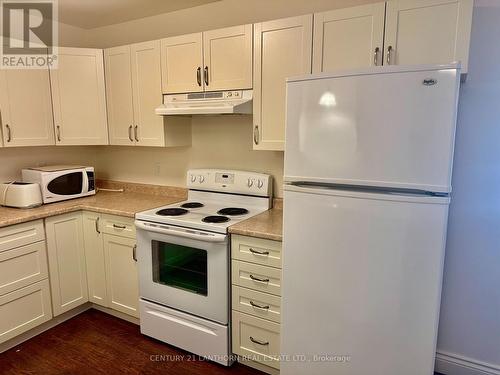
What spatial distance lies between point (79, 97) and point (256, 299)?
223 cm

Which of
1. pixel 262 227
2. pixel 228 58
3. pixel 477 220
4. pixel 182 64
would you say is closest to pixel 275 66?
pixel 228 58

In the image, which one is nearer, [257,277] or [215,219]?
[257,277]

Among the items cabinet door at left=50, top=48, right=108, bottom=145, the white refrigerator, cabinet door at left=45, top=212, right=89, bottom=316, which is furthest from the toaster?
the white refrigerator

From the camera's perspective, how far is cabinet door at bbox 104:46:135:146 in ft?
9.23

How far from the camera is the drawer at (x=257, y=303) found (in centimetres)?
202

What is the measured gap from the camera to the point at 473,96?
1961 mm

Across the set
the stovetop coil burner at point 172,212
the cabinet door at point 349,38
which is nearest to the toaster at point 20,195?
the stovetop coil burner at point 172,212

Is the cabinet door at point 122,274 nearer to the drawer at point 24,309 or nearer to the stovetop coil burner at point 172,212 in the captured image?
the stovetop coil burner at point 172,212

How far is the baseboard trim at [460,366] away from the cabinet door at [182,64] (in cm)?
244

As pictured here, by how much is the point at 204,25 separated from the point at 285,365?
250 centimetres

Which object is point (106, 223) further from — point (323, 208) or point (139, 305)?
point (323, 208)

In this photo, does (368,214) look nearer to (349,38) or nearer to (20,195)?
(349,38)

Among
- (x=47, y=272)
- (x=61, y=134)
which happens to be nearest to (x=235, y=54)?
(x=61, y=134)

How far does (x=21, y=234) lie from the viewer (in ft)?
7.70
